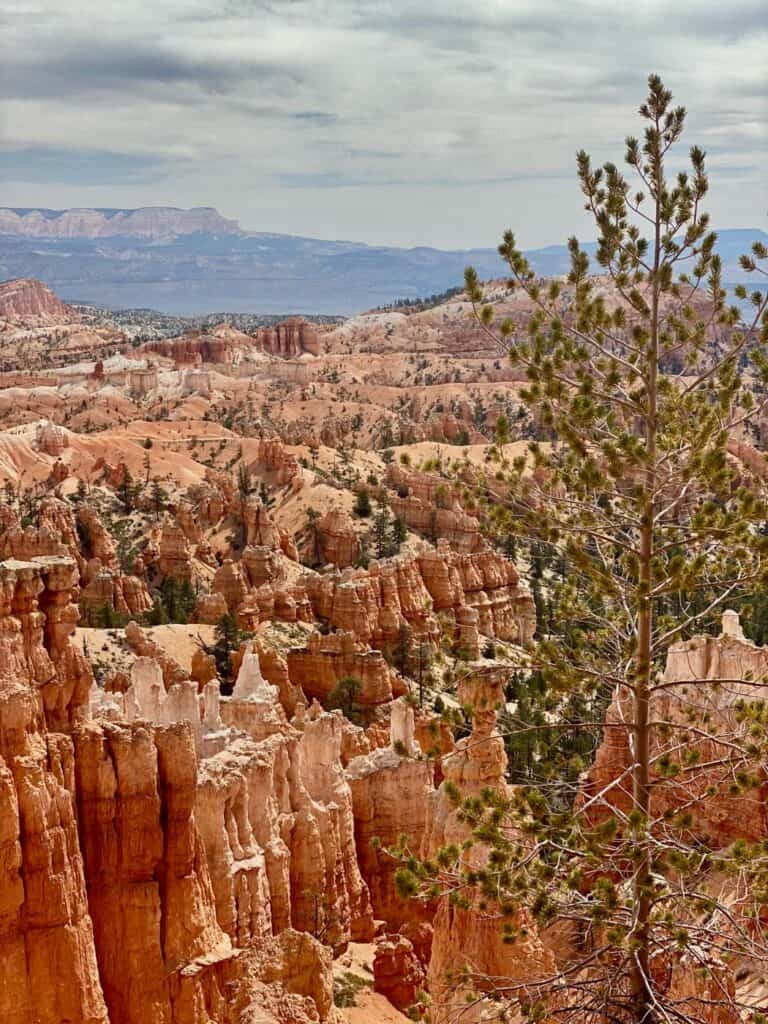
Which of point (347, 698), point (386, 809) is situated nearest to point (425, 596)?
point (347, 698)

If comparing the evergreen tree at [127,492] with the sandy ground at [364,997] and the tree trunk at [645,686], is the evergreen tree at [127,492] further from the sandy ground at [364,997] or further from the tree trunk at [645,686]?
the tree trunk at [645,686]

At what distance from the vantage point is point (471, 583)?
5084cm

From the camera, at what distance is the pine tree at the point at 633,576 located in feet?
37.7

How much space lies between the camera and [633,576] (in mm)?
12508

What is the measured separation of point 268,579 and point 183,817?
33505 millimetres

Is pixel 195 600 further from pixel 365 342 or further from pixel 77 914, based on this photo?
pixel 365 342

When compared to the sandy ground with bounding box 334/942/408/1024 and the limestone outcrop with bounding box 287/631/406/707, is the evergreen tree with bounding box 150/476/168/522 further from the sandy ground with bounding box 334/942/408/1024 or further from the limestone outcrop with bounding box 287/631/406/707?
the sandy ground with bounding box 334/942/408/1024

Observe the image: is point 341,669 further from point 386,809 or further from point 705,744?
point 705,744

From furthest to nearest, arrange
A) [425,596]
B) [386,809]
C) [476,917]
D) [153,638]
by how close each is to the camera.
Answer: [425,596], [153,638], [386,809], [476,917]

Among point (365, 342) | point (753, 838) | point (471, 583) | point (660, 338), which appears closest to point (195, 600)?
point (471, 583)

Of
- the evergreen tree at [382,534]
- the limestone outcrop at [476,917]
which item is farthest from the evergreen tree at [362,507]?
the limestone outcrop at [476,917]

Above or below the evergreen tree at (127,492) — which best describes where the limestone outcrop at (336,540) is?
below

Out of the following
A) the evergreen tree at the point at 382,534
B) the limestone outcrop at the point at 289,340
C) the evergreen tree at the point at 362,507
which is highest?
the limestone outcrop at the point at 289,340

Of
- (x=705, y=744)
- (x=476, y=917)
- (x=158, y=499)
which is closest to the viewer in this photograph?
(x=476, y=917)
